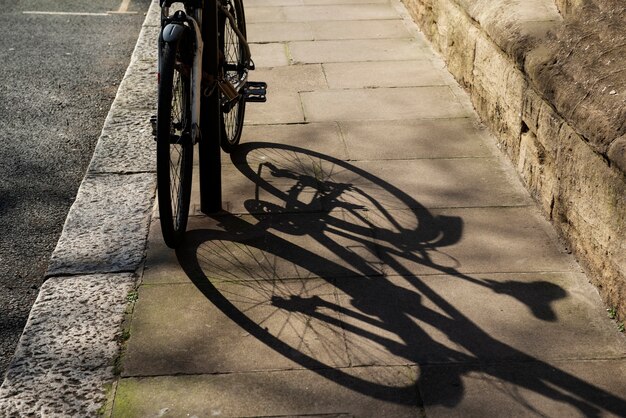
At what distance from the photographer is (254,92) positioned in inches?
191

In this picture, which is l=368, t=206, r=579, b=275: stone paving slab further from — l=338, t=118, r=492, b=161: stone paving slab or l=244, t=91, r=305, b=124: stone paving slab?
l=244, t=91, r=305, b=124: stone paving slab

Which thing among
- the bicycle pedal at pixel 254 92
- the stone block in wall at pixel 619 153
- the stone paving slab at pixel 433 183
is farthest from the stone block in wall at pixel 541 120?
the bicycle pedal at pixel 254 92

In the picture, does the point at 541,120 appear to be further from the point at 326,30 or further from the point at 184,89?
the point at 326,30

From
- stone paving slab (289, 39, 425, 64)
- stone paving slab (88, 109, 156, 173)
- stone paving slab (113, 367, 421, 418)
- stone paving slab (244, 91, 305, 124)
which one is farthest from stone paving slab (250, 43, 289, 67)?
stone paving slab (113, 367, 421, 418)

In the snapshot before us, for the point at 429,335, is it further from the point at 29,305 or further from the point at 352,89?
the point at 352,89

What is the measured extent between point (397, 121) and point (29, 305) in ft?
8.67

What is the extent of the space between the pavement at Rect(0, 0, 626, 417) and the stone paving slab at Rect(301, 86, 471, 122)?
0.15ft

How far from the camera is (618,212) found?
3.56 meters

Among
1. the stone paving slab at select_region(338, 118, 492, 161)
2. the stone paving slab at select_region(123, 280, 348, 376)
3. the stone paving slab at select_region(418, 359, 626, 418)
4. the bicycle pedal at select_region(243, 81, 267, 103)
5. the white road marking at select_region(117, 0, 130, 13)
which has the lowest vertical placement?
the white road marking at select_region(117, 0, 130, 13)

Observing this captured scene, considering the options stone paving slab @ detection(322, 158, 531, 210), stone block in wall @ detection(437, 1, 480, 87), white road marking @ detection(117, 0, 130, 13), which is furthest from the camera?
white road marking @ detection(117, 0, 130, 13)

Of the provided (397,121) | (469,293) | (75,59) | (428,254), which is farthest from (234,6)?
(75,59)

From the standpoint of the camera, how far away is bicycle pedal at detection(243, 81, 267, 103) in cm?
486

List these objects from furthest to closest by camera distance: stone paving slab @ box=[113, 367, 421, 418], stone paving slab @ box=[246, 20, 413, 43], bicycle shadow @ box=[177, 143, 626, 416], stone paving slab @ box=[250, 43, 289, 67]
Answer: stone paving slab @ box=[246, 20, 413, 43]
stone paving slab @ box=[250, 43, 289, 67]
bicycle shadow @ box=[177, 143, 626, 416]
stone paving slab @ box=[113, 367, 421, 418]

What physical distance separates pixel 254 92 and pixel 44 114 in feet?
6.13
